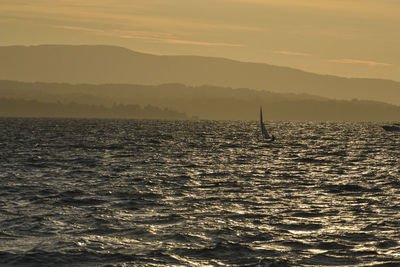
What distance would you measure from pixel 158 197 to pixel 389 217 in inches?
536

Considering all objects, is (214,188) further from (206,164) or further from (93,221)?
(206,164)

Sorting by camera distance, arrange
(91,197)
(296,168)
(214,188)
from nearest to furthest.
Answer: (91,197) < (214,188) < (296,168)

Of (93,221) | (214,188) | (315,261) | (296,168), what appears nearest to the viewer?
(315,261)

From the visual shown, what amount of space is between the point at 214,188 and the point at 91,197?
Answer: 9279mm

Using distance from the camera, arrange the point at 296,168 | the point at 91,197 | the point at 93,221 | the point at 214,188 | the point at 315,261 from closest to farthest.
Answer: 1. the point at 315,261
2. the point at 93,221
3. the point at 91,197
4. the point at 214,188
5. the point at 296,168

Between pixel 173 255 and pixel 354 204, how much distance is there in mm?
15833

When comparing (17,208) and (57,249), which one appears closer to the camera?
(57,249)

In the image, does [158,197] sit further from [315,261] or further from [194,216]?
[315,261]

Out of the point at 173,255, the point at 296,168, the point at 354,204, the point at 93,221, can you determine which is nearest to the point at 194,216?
the point at 93,221

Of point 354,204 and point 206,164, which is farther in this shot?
point 206,164

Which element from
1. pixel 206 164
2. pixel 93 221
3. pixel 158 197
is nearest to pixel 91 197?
pixel 158 197

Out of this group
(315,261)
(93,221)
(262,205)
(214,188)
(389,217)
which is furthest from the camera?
(214,188)

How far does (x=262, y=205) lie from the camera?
114 feet

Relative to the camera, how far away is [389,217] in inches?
1224
